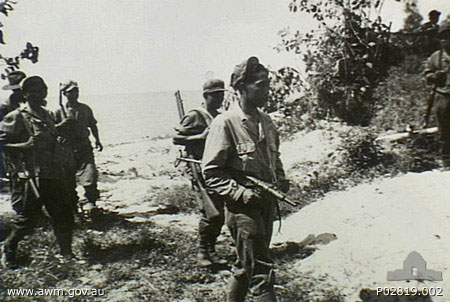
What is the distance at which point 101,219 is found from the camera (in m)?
5.00

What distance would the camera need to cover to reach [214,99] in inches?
157

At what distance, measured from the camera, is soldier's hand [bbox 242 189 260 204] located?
8.26 feet

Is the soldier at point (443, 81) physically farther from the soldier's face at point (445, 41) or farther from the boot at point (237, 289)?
the boot at point (237, 289)

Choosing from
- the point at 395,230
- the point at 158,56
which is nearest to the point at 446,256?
the point at 395,230

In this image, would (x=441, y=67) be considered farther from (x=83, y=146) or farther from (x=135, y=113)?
(x=83, y=146)

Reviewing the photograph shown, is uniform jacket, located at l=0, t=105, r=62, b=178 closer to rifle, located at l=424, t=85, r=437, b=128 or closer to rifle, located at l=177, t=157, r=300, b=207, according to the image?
rifle, located at l=177, t=157, r=300, b=207

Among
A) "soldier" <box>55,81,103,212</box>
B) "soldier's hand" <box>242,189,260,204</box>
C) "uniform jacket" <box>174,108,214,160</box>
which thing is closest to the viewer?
"soldier's hand" <box>242,189,260,204</box>

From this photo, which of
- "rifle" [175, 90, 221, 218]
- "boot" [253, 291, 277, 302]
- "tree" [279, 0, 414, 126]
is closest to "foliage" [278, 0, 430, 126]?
"tree" [279, 0, 414, 126]

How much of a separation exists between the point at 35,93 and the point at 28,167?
58 cm

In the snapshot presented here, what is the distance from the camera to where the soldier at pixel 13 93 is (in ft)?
14.1

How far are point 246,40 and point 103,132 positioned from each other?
2161 mm

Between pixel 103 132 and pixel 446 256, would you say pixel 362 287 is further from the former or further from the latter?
pixel 103 132

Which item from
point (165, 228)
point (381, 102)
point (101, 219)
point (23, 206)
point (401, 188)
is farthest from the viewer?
point (381, 102)

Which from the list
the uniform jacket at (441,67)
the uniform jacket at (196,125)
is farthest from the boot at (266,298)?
the uniform jacket at (441,67)
